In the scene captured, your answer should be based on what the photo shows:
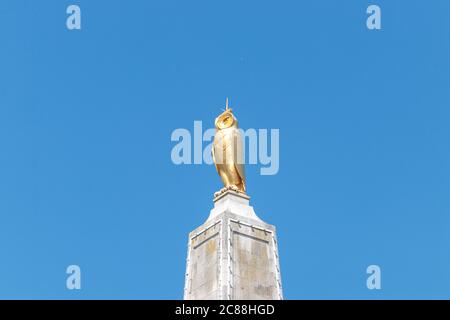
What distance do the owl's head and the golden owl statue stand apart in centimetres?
24

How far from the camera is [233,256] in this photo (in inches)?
1168

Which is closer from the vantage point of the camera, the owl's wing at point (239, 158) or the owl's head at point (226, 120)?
the owl's wing at point (239, 158)

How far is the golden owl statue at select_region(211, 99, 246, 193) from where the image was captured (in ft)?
107

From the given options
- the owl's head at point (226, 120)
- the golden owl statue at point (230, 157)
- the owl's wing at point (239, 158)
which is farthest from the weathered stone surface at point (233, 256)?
the owl's head at point (226, 120)

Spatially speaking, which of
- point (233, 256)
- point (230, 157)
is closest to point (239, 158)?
point (230, 157)

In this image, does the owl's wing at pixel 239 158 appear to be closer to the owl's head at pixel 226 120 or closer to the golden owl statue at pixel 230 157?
the golden owl statue at pixel 230 157

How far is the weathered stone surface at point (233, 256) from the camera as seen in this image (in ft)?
94.8

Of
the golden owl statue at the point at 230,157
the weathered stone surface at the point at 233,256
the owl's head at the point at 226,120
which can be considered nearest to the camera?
the weathered stone surface at the point at 233,256

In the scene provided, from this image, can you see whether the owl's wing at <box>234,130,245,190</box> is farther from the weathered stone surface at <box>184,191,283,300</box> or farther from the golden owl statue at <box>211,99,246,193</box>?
the weathered stone surface at <box>184,191,283,300</box>

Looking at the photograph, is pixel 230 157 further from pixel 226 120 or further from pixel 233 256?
pixel 233 256

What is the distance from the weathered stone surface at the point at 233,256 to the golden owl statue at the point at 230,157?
0.76 meters
